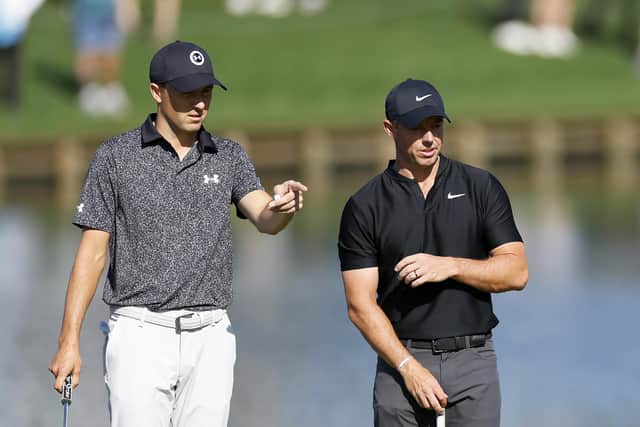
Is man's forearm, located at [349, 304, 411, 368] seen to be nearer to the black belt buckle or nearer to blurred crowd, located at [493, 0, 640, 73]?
the black belt buckle

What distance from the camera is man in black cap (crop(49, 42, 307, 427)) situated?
5.68 metres

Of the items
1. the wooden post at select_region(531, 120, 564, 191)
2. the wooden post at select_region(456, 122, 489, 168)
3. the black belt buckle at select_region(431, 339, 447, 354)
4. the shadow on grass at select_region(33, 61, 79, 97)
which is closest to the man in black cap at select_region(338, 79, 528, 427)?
the black belt buckle at select_region(431, 339, 447, 354)

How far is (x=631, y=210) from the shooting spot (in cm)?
2425

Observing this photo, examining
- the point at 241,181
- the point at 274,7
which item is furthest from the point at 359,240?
the point at 274,7

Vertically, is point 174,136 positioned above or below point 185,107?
below

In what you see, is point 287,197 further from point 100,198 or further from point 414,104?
point 100,198

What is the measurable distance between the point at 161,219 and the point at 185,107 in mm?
458

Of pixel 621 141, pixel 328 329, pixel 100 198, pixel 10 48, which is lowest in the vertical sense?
pixel 328 329

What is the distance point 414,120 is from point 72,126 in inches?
1179

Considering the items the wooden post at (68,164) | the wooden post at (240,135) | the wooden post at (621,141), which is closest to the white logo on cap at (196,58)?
the wooden post at (68,164)

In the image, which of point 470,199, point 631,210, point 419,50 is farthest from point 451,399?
point 419,50

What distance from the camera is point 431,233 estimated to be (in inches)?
219

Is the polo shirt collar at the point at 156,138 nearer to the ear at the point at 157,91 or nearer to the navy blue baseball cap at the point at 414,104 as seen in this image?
the ear at the point at 157,91

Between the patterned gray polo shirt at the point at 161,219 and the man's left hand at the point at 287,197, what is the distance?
0.27 m
